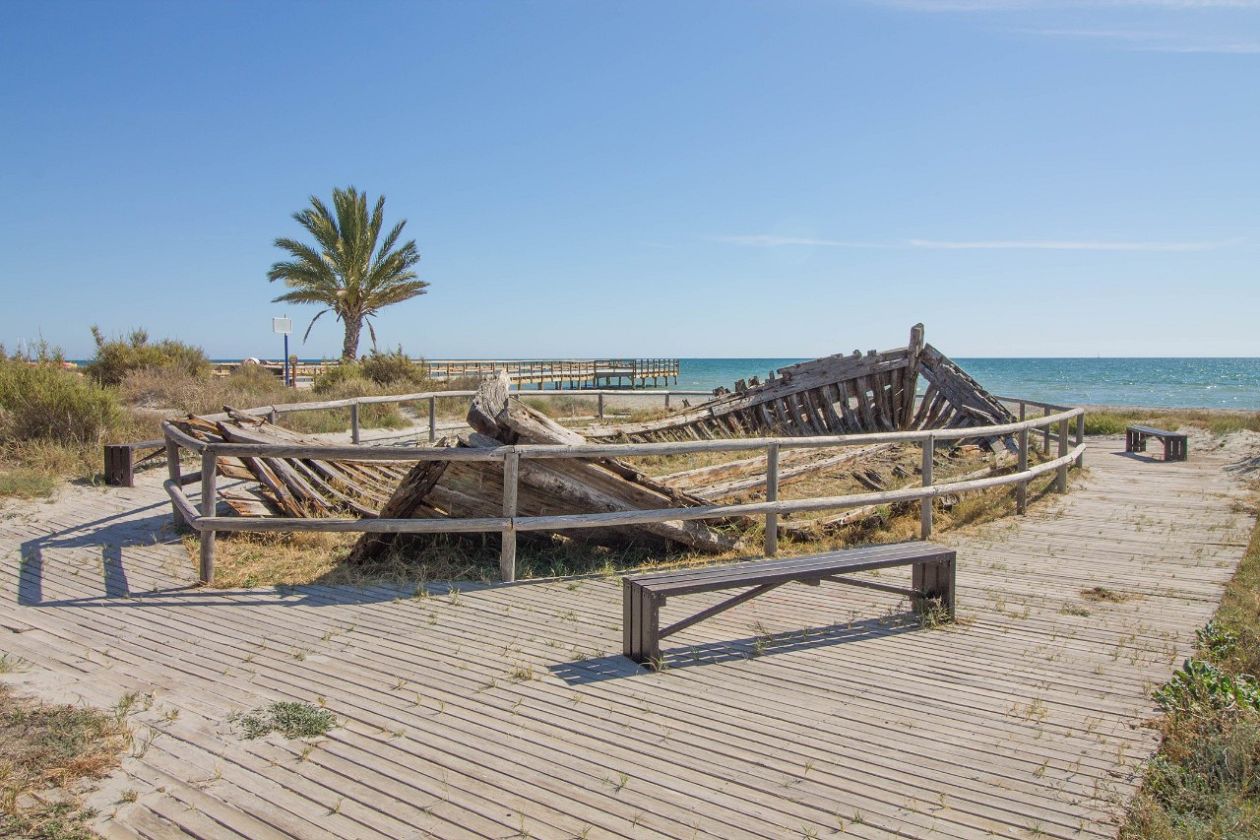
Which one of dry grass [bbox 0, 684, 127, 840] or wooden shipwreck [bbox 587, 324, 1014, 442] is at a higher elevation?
wooden shipwreck [bbox 587, 324, 1014, 442]

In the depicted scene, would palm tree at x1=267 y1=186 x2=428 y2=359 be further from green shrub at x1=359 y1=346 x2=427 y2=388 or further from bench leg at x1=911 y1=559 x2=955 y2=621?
bench leg at x1=911 y1=559 x2=955 y2=621

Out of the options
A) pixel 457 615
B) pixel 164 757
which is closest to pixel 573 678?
pixel 457 615

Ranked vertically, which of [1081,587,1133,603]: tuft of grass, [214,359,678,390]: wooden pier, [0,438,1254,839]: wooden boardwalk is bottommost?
[0,438,1254,839]: wooden boardwalk

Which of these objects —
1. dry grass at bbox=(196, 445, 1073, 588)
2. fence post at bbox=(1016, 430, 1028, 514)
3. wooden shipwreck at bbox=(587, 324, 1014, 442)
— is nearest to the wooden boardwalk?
dry grass at bbox=(196, 445, 1073, 588)

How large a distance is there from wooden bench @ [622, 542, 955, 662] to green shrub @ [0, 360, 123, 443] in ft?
34.4

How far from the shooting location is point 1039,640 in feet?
16.4

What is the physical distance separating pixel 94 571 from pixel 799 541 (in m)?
5.69

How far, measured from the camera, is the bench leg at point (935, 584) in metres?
5.34

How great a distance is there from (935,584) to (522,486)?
318cm

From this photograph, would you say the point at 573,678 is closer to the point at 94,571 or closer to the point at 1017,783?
the point at 1017,783

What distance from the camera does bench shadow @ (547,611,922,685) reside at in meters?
4.42

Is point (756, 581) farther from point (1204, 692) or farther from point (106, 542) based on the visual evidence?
point (106, 542)

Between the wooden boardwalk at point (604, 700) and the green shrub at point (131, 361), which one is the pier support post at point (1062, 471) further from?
the green shrub at point (131, 361)

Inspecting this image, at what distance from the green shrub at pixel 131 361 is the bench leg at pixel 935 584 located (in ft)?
64.7
